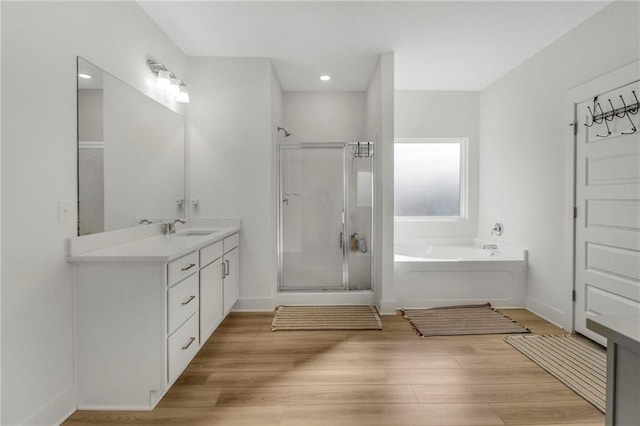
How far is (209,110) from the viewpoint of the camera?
11.4ft

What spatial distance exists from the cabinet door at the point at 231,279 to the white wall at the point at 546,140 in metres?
2.99

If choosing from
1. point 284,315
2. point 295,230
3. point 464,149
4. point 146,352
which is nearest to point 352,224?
point 295,230

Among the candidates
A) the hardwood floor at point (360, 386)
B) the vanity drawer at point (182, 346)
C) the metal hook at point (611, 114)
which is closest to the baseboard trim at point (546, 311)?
the hardwood floor at point (360, 386)

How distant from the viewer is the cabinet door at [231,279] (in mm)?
3037

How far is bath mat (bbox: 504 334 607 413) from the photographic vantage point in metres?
2.07

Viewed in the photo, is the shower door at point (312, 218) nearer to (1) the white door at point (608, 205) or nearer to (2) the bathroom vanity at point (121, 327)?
(2) the bathroom vanity at point (121, 327)

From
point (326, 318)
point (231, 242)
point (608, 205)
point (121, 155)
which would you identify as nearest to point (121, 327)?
point (121, 155)

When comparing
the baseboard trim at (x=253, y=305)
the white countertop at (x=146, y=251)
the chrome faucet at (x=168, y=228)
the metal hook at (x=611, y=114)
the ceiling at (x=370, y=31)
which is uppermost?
the ceiling at (x=370, y=31)

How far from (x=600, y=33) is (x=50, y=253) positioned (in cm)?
397

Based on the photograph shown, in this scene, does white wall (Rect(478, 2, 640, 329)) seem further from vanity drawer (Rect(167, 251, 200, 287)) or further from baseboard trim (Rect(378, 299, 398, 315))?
vanity drawer (Rect(167, 251, 200, 287))

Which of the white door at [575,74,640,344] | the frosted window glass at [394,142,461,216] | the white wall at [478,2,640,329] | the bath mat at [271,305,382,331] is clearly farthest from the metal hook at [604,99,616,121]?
the bath mat at [271,305,382,331]

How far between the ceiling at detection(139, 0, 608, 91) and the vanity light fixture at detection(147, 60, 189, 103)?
0.37 metres

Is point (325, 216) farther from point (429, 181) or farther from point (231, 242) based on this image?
point (429, 181)

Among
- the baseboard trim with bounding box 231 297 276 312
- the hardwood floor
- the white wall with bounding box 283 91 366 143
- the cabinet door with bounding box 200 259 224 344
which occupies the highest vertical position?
the white wall with bounding box 283 91 366 143
